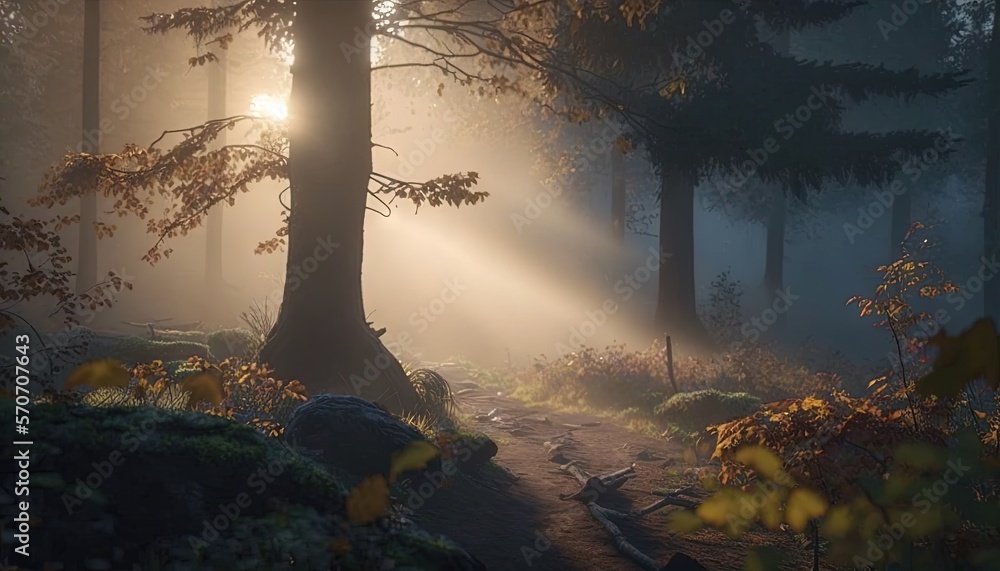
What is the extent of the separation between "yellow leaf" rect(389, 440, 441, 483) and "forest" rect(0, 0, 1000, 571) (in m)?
0.04

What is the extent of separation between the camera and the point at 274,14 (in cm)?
1223

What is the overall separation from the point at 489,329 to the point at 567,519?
75.9 feet

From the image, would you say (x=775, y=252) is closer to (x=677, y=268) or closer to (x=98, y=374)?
(x=677, y=268)

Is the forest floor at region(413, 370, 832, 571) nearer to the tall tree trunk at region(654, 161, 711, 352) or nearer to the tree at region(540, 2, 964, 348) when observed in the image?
the tree at region(540, 2, 964, 348)

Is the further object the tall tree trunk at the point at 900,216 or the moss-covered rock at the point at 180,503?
the tall tree trunk at the point at 900,216

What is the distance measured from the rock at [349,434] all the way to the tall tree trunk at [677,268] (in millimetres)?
12340

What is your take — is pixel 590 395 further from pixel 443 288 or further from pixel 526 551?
pixel 443 288

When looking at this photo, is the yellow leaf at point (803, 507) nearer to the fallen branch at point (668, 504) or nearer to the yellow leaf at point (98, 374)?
the fallen branch at point (668, 504)

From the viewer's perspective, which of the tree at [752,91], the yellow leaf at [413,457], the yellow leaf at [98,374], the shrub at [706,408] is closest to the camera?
the yellow leaf at [98,374]

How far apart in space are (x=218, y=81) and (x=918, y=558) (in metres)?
26.9

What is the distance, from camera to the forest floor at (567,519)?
6.27 meters

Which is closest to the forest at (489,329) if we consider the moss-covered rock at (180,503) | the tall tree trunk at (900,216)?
the moss-covered rock at (180,503)

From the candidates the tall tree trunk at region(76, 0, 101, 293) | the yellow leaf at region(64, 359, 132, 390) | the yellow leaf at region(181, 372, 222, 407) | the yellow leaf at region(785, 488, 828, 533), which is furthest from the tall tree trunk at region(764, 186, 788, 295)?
the yellow leaf at region(64, 359, 132, 390)

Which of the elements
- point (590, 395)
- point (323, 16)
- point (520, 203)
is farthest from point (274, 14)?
point (520, 203)
